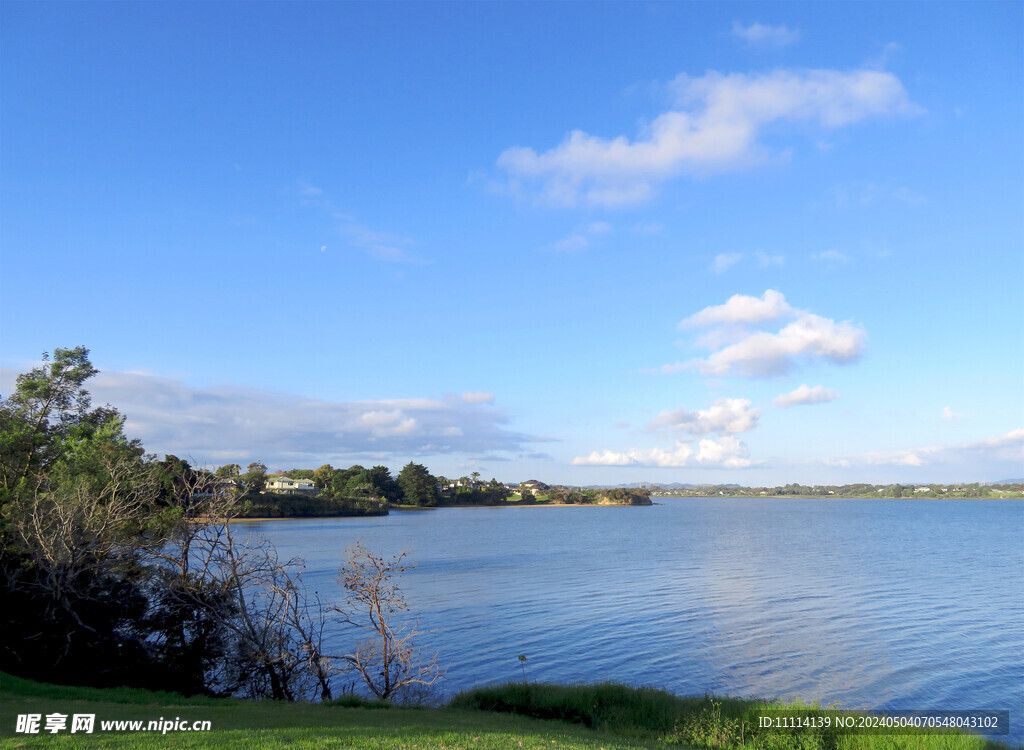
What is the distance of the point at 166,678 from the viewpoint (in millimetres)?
23562

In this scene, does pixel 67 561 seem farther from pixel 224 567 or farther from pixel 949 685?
pixel 949 685

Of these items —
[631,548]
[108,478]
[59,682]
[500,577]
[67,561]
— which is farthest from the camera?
[631,548]

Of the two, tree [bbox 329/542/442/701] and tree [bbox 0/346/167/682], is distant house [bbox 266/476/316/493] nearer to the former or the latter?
tree [bbox 0/346/167/682]

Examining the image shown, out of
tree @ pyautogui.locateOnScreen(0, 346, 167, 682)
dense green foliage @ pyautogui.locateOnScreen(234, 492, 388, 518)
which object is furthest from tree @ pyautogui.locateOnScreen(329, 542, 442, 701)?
dense green foliage @ pyautogui.locateOnScreen(234, 492, 388, 518)

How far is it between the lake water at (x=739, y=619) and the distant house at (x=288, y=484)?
367 feet

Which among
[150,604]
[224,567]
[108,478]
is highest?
[108,478]

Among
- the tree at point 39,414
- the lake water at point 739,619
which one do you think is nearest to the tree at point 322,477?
the lake water at point 739,619

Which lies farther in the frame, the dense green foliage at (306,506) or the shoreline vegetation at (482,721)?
the dense green foliage at (306,506)

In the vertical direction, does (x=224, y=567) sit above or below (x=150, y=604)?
above

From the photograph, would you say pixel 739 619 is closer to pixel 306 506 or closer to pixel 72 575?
pixel 72 575

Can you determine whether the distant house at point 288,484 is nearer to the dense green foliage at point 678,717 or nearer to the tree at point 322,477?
the tree at point 322,477

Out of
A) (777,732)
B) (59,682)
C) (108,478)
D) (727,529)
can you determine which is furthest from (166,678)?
(727,529)

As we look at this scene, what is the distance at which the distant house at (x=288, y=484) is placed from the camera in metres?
175

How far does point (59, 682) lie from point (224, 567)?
235 inches
